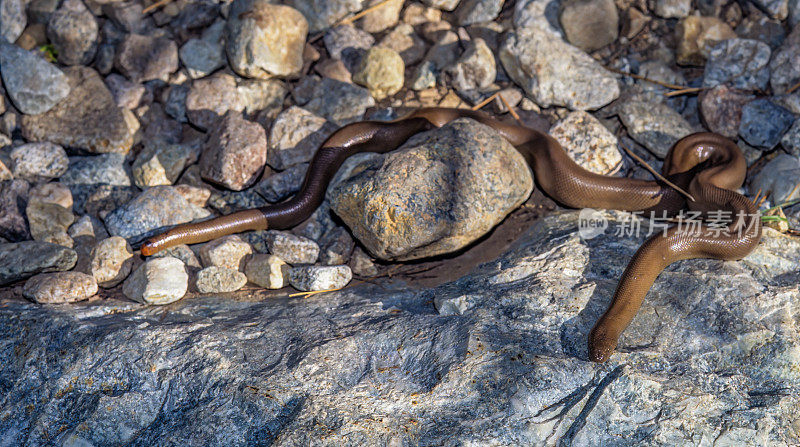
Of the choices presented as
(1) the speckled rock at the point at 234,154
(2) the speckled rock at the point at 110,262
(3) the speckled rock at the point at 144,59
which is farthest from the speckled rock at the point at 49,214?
(3) the speckled rock at the point at 144,59

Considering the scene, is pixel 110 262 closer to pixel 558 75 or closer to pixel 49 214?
pixel 49 214

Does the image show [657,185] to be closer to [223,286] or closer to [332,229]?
[332,229]

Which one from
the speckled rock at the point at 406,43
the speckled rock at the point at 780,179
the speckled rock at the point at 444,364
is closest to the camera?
the speckled rock at the point at 444,364

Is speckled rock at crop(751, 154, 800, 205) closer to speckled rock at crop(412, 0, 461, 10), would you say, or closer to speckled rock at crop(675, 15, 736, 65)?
speckled rock at crop(675, 15, 736, 65)

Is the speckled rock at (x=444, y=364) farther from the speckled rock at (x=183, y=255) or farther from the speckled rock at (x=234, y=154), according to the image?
the speckled rock at (x=234, y=154)

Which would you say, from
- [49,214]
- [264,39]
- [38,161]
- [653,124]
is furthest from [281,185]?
[653,124]

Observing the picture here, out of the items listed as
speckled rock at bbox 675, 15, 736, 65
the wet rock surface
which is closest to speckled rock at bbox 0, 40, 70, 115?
the wet rock surface
